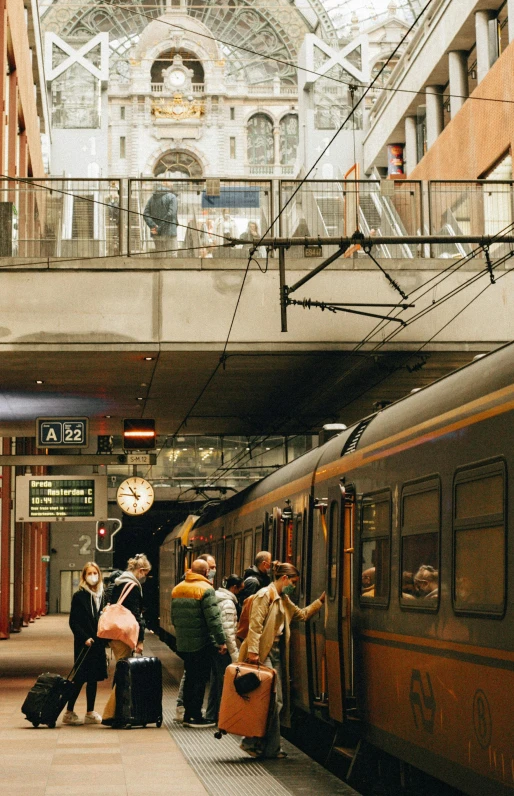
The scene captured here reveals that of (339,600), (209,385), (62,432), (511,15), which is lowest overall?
(339,600)

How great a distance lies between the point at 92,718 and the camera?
13227 millimetres

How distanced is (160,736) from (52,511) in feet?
31.0

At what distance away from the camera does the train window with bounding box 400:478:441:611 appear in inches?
305

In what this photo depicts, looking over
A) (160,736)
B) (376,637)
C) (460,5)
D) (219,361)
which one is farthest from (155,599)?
(376,637)

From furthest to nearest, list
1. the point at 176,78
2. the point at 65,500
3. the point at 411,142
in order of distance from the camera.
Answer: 1. the point at 176,78
2. the point at 411,142
3. the point at 65,500

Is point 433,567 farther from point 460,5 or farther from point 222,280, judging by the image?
point 460,5

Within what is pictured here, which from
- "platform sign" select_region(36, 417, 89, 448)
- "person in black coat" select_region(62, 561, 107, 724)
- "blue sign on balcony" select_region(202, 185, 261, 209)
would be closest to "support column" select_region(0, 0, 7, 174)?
"platform sign" select_region(36, 417, 89, 448)

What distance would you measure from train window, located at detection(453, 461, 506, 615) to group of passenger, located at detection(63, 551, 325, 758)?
10.8 feet

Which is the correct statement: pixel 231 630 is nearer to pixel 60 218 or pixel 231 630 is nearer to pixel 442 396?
pixel 442 396

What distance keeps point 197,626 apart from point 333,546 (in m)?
2.13

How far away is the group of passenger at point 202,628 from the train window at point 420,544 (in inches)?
81.7

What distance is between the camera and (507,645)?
6348 mm

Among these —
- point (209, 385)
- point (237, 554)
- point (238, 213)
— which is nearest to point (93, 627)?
point (237, 554)

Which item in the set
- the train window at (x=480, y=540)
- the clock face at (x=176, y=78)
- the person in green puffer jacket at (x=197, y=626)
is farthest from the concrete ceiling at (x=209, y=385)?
the clock face at (x=176, y=78)
